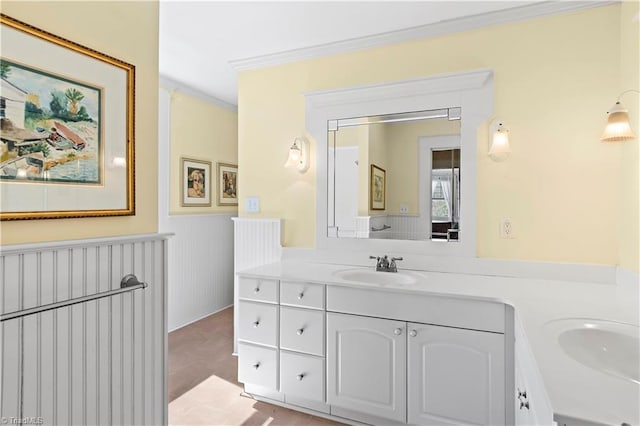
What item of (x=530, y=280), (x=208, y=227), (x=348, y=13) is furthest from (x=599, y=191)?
(x=208, y=227)

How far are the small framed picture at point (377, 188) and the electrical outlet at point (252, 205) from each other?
916mm

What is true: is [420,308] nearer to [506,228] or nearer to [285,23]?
[506,228]

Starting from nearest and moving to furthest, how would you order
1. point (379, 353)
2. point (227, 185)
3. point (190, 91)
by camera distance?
point (379, 353) → point (190, 91) → point (227, 185)

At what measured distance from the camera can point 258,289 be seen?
85.8 inches

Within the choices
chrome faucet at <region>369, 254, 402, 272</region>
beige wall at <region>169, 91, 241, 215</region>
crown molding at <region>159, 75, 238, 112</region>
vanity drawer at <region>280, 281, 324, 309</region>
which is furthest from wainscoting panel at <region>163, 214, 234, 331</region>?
chrome faucet at <region>369, 254, 402, 272</region>

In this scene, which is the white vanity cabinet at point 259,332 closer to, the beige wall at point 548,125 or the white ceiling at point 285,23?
the beige wall at point 548,125

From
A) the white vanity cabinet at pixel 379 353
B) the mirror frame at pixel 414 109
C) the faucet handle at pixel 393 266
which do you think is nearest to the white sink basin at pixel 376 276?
the faucet handle at pixel 393 266

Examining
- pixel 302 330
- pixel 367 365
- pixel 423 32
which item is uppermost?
pixel 423 32

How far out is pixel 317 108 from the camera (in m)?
2.61

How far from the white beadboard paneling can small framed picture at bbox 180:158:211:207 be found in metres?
0.97

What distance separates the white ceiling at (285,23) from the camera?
2.03 meters

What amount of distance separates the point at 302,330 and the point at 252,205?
1161 mm

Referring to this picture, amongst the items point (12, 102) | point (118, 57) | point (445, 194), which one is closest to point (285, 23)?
point (118, 57)

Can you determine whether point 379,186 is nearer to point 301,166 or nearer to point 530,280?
point 301,166
